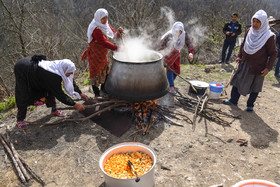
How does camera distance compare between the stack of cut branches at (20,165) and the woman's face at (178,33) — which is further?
the woman's face at (178,33)

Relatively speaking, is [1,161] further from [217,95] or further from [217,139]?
[217,95]

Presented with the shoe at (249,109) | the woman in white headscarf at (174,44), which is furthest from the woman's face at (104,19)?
the shoe at (249,109)

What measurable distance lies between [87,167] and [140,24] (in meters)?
8.51

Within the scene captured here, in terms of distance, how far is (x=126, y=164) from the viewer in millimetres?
2625

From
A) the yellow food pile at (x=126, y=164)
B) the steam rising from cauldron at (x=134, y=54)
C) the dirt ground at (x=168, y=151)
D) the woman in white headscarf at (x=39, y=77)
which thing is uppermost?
the steam rising from cauldron at (x=134, y=54)

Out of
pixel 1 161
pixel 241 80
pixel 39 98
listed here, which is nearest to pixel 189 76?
pixel 241 80

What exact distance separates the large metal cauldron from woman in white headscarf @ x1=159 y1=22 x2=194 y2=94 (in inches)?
59.9

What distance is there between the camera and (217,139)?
12.5 feet

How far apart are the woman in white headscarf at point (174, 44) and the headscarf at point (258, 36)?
4.30 ft

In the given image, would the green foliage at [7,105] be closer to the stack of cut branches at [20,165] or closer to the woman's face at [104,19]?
the stack of cut branches at [20,165]

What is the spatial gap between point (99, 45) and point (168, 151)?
2.69 m

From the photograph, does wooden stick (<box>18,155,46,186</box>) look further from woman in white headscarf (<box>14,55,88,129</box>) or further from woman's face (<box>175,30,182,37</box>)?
woman's face (<box>175,30,182,37</box>)

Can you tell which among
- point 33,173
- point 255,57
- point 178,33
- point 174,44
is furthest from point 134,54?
point 33,173

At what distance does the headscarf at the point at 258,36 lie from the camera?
12.7 feet
